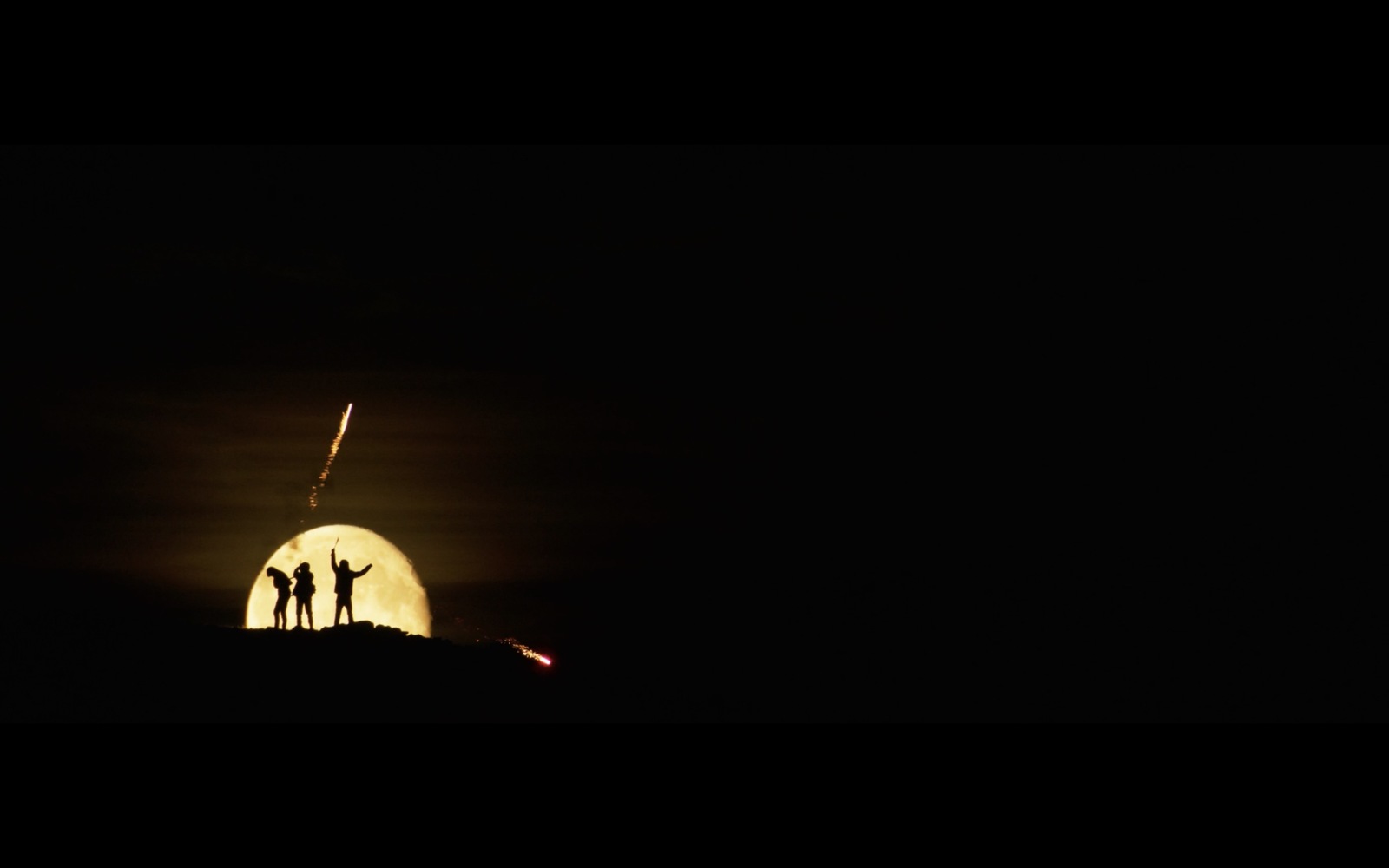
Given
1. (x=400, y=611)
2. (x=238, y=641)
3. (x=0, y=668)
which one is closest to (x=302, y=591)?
(x=238, y=641)

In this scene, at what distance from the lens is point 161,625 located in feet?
97.6

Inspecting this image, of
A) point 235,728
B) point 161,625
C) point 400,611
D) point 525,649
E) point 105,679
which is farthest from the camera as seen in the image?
point 400,611

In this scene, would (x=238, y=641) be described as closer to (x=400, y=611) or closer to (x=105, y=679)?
(x=105, y=679)

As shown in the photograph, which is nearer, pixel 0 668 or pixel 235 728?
pixel 235 728

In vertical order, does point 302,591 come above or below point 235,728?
above

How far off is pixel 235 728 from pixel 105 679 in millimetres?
7928

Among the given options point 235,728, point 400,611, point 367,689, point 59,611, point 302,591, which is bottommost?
point 235,728

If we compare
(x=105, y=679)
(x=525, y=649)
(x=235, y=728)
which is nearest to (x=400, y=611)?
(x=525, y=649)

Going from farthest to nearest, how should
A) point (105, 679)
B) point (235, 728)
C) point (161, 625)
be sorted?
point (161, 625) → point (105, 679) → point (235, 728)

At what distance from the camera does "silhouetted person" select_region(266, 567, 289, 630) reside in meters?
28.7

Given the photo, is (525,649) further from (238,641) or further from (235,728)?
(235,728)

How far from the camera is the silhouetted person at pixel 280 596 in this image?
2872 cm

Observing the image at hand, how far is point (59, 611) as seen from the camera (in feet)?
103

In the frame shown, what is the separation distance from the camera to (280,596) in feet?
94.5
